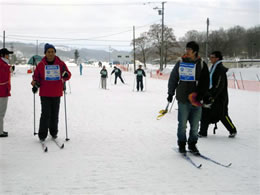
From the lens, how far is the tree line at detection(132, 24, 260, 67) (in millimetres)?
57812

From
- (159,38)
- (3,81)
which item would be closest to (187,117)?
(3,81)

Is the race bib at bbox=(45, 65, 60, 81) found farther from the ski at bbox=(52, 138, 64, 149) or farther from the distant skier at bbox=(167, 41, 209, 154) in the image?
the distant skier at bbox=(167, 41, 209, 154)

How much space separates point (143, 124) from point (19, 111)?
14.6ft

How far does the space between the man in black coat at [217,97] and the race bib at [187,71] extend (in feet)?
4.27

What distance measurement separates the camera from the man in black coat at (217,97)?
556 cm

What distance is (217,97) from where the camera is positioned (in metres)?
5.84

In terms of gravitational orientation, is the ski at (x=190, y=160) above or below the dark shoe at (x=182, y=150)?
below

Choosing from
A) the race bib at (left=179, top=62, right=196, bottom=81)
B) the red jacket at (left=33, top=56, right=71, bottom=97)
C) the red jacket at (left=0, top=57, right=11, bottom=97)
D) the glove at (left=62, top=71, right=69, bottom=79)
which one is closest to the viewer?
the race bib at (left=179, top=62, right=196, bottom=81)

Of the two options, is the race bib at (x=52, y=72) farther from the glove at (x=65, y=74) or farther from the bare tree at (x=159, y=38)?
the bare tree at (x=159, y=38)

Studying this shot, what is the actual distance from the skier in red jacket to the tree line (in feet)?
176

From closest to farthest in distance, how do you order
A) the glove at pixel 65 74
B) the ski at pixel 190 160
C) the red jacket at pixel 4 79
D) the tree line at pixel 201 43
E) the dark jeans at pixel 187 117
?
the ski at pixel 190 160, the dark jeans at pixel 187 117, the glove at pixel 65 74, the red jacket at pixel 4 79, the tree line at pixel 201 43

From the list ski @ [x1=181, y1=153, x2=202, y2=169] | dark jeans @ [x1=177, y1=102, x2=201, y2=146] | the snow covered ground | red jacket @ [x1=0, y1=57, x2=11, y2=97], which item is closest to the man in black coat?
the snow covered ground

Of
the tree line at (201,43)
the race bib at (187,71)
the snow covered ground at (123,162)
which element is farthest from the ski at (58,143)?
the tree line at (201,43)

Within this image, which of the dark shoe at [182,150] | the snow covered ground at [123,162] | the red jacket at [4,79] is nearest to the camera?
the snow covered ground at [123,162]
